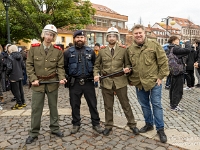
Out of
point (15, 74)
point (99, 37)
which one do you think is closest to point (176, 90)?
point (15, 74)

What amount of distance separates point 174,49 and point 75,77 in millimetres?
2873

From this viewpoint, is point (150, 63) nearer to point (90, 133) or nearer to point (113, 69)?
point (113, 69)

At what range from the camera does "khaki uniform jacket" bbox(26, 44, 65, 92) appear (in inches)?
156

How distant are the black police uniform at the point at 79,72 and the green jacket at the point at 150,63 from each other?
0.95 metres

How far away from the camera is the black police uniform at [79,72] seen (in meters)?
4.15

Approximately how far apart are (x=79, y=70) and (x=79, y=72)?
1.6 inches

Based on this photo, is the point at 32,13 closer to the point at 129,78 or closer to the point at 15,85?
the point at 15,85

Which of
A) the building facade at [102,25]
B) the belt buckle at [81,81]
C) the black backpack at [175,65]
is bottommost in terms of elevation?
the belt buckle at [81,81]

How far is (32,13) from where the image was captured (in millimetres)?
12891

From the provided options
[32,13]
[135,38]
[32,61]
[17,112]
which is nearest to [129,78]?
[135,38]

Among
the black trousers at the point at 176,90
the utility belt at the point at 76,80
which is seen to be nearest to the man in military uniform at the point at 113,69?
the utility belt at the point at 76,80

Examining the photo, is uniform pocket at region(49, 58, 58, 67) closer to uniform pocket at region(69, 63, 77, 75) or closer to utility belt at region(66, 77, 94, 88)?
uniform pocket at region(69, 63, 77, 75)

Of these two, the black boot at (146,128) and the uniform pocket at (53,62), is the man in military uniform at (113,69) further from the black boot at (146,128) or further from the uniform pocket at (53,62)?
the uniform pocket at (53,62)

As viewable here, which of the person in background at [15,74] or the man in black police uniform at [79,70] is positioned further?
the person in background at [15,74]
